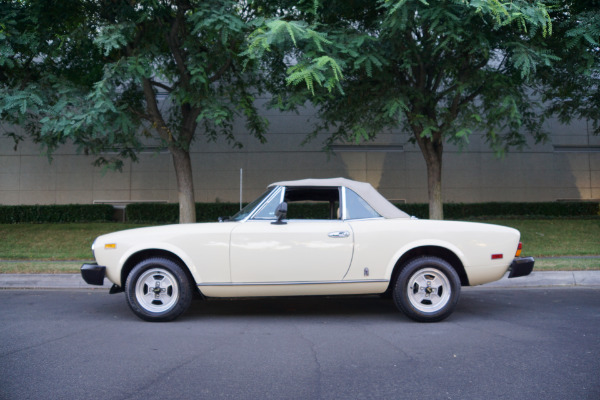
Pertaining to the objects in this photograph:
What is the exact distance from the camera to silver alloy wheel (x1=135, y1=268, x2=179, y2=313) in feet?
18.0

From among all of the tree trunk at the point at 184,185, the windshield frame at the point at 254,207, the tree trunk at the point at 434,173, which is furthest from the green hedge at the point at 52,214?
the windshield frame at the point at 254,207

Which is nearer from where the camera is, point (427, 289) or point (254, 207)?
point (427, 289)

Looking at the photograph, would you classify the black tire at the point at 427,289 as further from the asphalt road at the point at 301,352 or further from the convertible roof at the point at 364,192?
the convertible roof at the point at 364,192

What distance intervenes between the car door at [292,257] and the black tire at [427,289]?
Result: 655 millimetres

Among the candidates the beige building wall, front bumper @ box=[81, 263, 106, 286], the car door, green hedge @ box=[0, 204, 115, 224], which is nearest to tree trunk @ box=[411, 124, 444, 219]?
the beige building wall

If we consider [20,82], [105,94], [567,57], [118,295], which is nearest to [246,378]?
[118,295]

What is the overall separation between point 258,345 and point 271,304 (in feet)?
7.25

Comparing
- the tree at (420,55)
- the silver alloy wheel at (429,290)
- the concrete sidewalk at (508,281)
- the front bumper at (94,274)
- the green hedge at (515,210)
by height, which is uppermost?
the tree at (420,55)

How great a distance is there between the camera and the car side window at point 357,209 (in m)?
5.71

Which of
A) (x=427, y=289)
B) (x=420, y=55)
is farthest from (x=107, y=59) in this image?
(x=427, y=289)

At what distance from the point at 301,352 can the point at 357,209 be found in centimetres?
203

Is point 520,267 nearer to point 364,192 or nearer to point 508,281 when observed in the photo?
point 364,192

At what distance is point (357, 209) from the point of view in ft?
18.9

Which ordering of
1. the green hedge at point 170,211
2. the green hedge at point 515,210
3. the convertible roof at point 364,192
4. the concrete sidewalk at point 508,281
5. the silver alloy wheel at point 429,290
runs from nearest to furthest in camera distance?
the silver alloy wheel at point 429,290
the convertible roof at point 364,192
the concrete sidewalk at point 508,281
the green hedge at point 170,211
the green hedge at point 515,210
